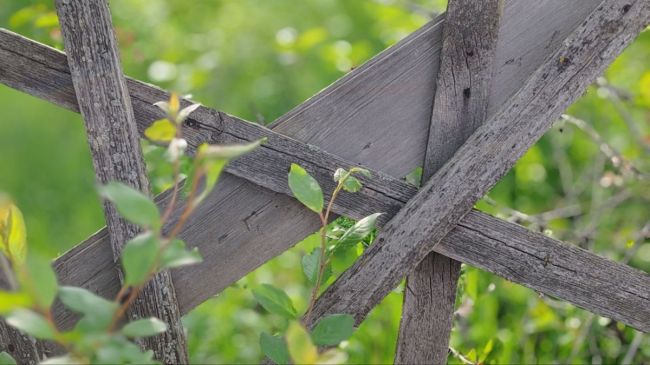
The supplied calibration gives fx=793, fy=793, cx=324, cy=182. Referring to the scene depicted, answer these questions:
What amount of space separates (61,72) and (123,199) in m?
0.63

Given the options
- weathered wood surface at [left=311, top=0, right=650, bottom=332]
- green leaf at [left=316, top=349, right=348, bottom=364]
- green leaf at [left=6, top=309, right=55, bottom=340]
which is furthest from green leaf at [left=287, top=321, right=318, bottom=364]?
weathered wood surface at [left=311, top=0, right=650, bottom=332]

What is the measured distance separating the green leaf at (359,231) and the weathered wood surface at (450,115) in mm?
190

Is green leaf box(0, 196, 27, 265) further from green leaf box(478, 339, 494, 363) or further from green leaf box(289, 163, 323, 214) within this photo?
green leaf box(478, 339, 494, 363)

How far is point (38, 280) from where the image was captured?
0.85m

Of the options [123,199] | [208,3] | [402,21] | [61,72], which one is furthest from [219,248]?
[208,3]

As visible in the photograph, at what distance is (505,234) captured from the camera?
155cm

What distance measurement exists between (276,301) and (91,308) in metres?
0.47

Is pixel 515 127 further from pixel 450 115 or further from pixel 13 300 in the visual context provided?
pixel 13 300

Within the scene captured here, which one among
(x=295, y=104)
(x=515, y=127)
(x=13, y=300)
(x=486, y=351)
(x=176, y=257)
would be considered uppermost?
(x=295, y=104)

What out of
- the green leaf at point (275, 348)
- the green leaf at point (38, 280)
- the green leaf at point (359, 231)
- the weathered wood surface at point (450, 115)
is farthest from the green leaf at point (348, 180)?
the green leaf at point (38, 280)

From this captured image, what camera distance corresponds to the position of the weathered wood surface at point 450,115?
4.92ft

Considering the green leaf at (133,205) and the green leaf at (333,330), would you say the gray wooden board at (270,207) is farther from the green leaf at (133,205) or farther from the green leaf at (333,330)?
the green leaf at (133,205)

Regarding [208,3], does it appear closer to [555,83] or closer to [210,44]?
[210,44]

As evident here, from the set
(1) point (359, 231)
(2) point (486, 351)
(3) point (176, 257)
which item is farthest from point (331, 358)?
(2) point (486, 351)
